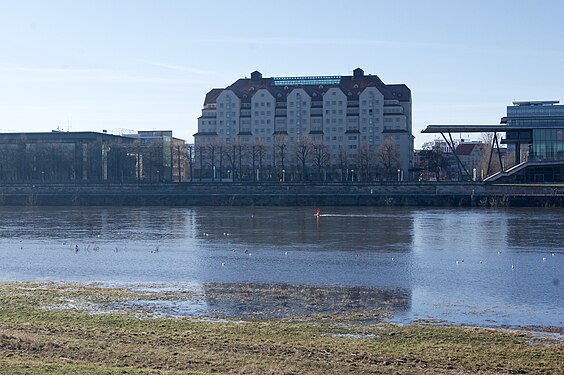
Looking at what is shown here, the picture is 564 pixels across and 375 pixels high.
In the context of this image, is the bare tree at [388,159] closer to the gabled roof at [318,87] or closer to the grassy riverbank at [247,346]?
the gabled roof at [318,87]

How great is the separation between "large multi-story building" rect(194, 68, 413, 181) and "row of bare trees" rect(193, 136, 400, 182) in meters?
0.31

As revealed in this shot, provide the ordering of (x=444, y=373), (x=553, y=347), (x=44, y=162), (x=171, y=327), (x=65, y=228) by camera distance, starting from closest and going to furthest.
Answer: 1. (x=444, y=373)
2. (x=553, y=347)
3. (x=171, y=327)
4. (x=65, y=228)
5. (x=44, y=162)

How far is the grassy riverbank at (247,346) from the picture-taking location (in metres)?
16.2

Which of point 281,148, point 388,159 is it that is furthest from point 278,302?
point 388,159

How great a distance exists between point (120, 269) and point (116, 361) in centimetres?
1936

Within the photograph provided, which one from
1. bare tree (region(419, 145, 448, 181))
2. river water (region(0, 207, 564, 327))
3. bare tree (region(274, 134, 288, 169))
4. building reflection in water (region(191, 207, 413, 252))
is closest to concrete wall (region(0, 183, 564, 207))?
building reflection in water (region(191, 207, 413, 252))

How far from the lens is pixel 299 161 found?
144 metres

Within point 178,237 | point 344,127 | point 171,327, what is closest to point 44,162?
point 344,127

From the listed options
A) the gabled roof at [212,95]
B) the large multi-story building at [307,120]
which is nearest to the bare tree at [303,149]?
the large multi-story building at [307,120]

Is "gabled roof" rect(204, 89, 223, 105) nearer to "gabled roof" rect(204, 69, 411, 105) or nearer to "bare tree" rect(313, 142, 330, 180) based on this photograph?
"gabled roof" rect(204, 69, 411, 105)

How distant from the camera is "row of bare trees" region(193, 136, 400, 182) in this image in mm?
136625

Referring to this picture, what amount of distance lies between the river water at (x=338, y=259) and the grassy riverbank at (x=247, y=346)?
2.56 metres

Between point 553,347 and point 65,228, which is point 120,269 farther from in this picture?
point 65,228

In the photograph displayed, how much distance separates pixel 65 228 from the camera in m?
61.8
